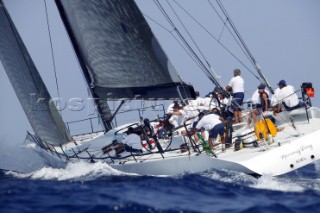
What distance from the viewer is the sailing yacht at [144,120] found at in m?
10.2

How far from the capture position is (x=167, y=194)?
8.88 metres

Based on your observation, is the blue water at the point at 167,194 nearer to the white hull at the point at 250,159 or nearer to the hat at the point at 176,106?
the white hull at the point at 250,159

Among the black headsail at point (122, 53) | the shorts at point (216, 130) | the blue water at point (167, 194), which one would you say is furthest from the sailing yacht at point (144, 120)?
the shorts at point (216, 130)

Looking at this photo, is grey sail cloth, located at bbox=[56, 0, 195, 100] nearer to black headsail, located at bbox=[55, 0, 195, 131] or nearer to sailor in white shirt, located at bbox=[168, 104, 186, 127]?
black headsail, located at bbox=[55, 0, 195, 131]

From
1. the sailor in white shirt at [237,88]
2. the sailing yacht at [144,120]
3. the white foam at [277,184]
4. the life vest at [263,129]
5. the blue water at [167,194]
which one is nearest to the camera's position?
the blue water at [167,194]

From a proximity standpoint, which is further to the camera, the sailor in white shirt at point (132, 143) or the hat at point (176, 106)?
the hat at point (176, 106)

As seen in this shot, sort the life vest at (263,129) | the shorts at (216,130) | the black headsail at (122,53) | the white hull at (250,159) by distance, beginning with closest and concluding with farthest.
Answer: the white hull at (250,159)
the life vest at (263,129)
the shorts at (216,130)
the black headsail at (122,53)

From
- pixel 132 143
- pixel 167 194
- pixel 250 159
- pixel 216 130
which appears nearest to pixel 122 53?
pixel 132 143

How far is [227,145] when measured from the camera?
37.6 ft

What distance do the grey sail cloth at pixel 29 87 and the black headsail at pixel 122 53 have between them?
2.41 m

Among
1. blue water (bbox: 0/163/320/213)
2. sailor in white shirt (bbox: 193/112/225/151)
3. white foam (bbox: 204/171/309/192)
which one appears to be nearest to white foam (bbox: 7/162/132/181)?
blue water (bbox: 0/163/320/213)

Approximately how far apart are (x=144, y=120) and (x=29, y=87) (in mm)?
4117

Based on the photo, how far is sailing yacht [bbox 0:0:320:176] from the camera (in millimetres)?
10188

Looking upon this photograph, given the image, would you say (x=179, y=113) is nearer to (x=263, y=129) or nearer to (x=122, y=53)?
(x=122, y=53)
